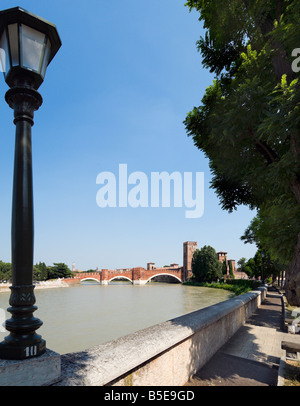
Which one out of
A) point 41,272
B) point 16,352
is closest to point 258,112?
point 16,352

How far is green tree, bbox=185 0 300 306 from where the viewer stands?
14.8 ft

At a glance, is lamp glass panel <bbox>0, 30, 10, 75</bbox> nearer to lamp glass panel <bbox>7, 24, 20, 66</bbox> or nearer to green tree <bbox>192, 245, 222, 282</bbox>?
lamp glass panel <bbox>7, 24, 20, 66</bbox>

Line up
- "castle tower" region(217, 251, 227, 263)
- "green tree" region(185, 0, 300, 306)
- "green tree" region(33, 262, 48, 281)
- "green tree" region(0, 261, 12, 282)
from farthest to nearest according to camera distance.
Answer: "castle tower" region(217, 251, 227, 263) → "green tree" region(33, 262, 48, 281) → "green tree" region(0, 261, 12, 282) → "green tree" region(185, 0, 300, 306)

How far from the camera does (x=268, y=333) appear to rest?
26.8 ft

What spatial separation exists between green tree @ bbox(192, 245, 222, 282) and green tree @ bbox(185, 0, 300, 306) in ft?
211

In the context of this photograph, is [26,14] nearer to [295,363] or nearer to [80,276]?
[295,363]

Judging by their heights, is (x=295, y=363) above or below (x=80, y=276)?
above

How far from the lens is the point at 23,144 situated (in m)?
2.09

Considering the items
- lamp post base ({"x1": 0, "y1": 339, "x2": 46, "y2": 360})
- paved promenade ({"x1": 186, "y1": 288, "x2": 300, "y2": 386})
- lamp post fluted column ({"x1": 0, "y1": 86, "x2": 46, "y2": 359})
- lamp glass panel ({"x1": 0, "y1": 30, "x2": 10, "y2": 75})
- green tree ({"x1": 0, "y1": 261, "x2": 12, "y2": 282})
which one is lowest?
green tree ({"x1": 0, "y1": 261, "x2": 12, "y2": 282})

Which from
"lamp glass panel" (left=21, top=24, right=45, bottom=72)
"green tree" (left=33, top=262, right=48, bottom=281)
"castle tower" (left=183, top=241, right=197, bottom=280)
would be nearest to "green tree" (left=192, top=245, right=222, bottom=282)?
"castle tower" (left=183, top=241, right=197, bottom=280)

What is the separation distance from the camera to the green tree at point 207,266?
6988cm

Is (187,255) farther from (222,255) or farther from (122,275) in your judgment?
(122,275)
